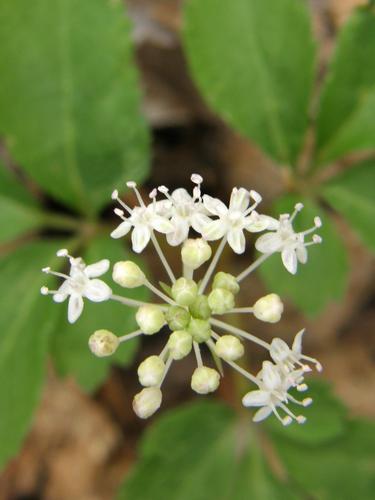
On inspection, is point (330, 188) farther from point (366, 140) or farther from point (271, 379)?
point (271, 379)

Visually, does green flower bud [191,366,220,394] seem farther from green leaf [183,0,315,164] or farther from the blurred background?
green leaf [183,0,315,164]

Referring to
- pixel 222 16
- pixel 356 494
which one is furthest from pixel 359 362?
pixel 222 16

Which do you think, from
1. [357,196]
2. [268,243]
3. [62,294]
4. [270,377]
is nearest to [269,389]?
[270,377]

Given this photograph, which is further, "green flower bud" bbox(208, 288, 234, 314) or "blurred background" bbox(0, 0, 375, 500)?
"blurred background" bbox(0, 0, 375, 500)

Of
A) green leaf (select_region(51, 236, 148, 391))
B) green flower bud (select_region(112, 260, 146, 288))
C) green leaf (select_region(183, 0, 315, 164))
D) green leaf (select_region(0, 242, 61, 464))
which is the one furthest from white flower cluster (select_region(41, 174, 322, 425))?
green leaf (select_region(183, 0, 315, 164))

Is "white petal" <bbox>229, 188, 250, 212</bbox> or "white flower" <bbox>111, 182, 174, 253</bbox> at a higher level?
"white petal" <bbox>229, 188, 250, 212</bbox>

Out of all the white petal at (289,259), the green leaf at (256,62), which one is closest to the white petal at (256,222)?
the white petal at (289,259)
